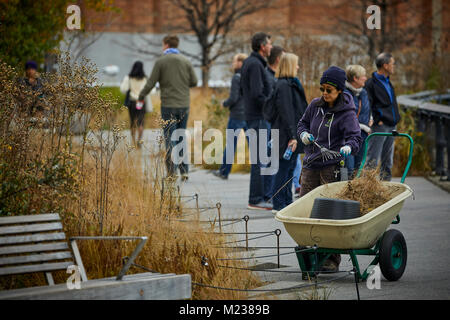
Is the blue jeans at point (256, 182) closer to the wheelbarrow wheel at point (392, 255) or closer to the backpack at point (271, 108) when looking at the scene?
the backpack at point (271, 108)

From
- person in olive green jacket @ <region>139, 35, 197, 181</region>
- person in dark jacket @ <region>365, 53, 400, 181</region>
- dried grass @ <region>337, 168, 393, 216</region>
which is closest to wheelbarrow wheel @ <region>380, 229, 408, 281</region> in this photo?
dried grass @ <region>337, 168, 393, 216</region>

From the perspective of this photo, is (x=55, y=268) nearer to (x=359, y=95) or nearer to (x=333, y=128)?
(x=333, y=128)

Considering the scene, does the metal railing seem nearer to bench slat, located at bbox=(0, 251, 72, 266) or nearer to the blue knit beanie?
the blue knit beanie

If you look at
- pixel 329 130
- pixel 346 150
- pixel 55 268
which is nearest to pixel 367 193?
pixel 346 150

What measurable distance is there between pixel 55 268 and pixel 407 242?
4.31 metres

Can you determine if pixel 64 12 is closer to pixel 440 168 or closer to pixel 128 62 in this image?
pixel 440 168

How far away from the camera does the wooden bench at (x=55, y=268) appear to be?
4.86 meters

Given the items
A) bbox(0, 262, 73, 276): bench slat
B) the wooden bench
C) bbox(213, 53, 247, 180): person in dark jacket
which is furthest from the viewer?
bbox(213, 53, 247, 180): person in dark jacket

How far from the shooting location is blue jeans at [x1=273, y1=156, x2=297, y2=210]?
32.9 ft

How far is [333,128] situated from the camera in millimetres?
7418

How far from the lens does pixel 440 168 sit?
1307cm

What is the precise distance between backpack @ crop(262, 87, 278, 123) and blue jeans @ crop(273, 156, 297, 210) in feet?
1.76

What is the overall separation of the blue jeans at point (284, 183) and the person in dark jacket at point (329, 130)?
2348mm
